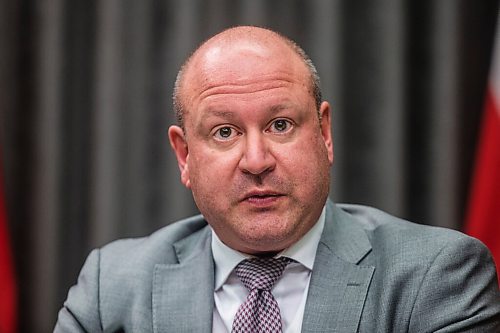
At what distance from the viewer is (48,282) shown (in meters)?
3.38

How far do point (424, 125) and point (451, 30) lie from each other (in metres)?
0.42

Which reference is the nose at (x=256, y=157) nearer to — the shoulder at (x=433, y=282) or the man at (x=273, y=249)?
the man at (x=273, y=249)

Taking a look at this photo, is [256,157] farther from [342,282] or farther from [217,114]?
[342,282]

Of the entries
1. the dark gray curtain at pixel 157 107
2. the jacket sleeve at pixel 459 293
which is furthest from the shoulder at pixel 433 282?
the dark gray curtain at pixel 157 107

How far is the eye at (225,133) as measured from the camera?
6.21 feet

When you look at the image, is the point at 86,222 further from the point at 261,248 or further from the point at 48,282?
the point at 261,248

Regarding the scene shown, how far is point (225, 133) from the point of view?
1904 mm

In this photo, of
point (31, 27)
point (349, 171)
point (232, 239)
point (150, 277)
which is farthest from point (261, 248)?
point (31, 27)

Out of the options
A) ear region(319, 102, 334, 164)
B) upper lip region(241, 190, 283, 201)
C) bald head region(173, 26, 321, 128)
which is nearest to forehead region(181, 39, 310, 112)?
bald head region(173, 26, 321, 128)

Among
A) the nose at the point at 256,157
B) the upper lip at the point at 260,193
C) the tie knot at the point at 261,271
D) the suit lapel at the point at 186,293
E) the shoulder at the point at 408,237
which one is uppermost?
the nose at the point at 256,157

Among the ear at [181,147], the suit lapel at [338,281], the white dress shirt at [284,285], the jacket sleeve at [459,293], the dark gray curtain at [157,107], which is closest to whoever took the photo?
the jacket sleeve at [459,293]

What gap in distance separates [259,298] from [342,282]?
217 millimetres

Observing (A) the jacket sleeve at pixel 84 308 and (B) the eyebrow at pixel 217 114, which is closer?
(B) the eyebrow at pixel 217 114

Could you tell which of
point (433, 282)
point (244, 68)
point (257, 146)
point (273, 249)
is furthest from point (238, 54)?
point (433, 282)
